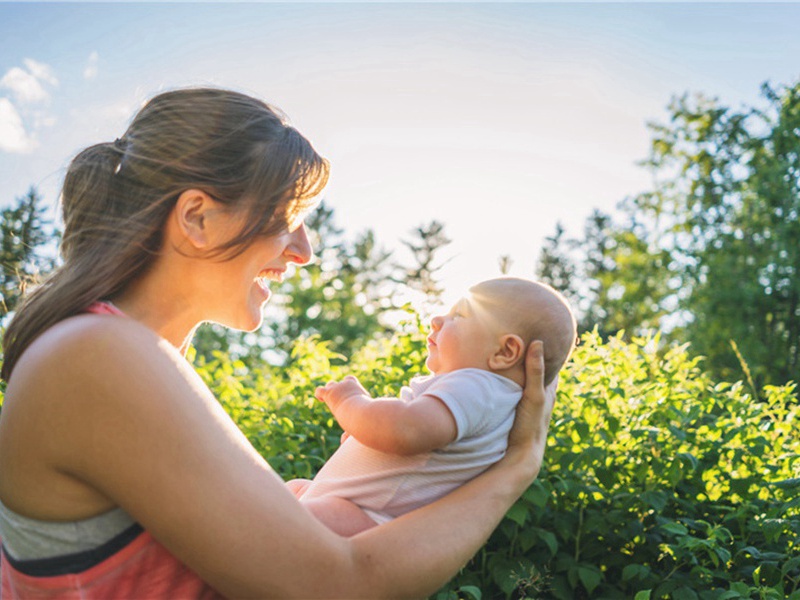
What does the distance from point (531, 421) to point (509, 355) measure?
187mm

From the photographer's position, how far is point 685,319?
23.9m

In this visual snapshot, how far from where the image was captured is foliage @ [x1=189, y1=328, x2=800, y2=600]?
3055 mm

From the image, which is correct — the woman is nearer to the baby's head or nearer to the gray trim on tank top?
the gray trim on tank top

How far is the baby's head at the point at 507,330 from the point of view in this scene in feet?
6.63

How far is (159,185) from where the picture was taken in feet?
5.63

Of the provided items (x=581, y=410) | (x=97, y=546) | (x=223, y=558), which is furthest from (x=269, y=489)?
(x=581, y=410)

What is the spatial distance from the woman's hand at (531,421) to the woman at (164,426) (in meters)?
0.04

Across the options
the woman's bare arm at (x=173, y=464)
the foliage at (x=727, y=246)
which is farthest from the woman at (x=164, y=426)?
the foliage at (x=727, y=246)

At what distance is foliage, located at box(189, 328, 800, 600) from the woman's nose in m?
1.46

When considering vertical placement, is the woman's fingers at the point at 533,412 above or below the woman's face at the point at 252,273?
below

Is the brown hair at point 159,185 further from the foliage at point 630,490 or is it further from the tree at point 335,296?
the tree at point 335,296

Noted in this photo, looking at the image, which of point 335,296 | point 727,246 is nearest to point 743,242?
point 727,246

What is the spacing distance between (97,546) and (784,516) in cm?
272

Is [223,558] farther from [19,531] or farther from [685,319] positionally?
[685,319]
